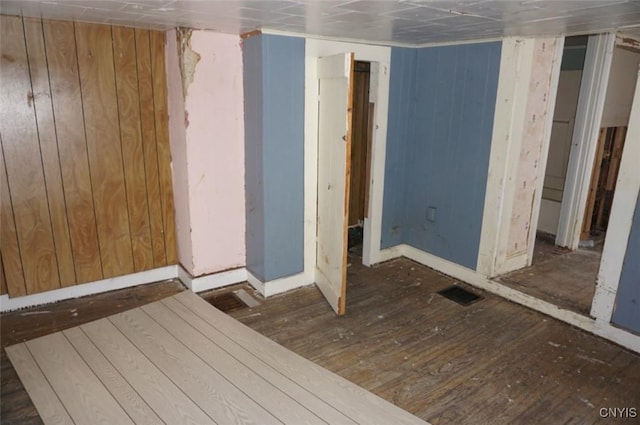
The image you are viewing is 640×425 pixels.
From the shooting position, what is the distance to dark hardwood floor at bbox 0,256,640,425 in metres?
2.45

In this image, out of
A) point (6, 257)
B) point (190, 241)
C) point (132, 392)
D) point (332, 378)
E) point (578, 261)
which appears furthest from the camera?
point (578, 261)

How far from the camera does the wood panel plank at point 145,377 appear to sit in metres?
2.32

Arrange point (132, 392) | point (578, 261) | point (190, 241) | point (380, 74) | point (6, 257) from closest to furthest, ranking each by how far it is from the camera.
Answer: point (132, 392) → point (6, 257) → point (190, 241) → point (380, 74) → point (578, 261)

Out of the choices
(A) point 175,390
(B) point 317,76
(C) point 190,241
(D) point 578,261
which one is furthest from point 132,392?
(D) point 578,261

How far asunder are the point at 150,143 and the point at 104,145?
355 millimetres

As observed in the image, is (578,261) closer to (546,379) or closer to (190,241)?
(546,379)

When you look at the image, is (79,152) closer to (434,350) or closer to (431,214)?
(434,350)

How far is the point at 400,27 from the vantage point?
298 cm

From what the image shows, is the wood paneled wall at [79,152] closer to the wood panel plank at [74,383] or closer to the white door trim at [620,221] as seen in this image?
the wood panel plank at [74,383]

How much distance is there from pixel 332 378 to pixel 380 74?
269cm

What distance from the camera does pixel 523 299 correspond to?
3611 mm

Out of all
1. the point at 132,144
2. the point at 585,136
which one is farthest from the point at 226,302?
the point at 585,136

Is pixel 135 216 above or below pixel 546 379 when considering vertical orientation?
above

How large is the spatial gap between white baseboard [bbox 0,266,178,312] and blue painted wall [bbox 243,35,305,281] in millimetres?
857
